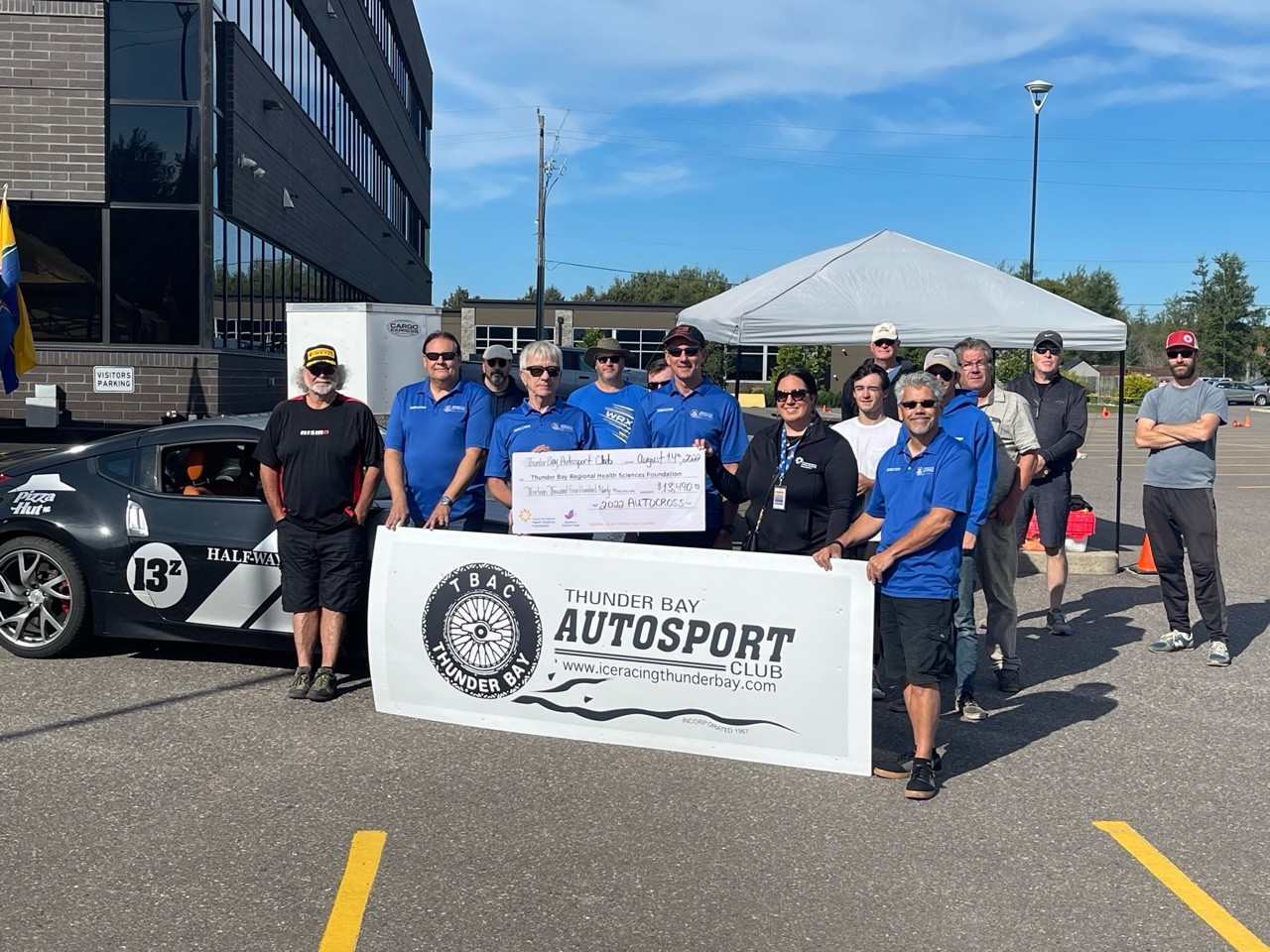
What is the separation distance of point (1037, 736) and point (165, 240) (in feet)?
51.8

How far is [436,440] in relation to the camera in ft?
21.5

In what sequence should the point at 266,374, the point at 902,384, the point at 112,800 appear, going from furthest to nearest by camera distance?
the point at 266,374, the point at 902,384, the point at 112,800

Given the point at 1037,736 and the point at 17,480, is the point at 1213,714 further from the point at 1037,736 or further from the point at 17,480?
the point at 17,480

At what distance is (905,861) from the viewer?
4.39 m

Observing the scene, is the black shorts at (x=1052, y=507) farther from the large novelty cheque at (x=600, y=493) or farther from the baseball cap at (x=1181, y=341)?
the large novelty cheque at (x=600, y=493)

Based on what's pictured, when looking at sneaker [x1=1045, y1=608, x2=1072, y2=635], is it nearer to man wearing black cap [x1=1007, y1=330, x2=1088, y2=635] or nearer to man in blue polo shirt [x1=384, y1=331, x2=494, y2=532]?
man wearing black cap [x1=1007, y1=330, x2=1088, y2=635]

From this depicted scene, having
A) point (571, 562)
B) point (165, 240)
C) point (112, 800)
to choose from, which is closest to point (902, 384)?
point (571, 562)

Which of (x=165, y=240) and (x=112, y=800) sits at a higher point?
(x=165, y=240)

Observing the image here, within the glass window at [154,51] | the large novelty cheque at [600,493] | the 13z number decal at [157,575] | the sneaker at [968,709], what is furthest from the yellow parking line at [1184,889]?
the glass window at [154,51]

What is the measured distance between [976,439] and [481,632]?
249 cm

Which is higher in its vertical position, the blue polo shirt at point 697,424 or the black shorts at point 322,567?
the blue polo shirt at point 697,424

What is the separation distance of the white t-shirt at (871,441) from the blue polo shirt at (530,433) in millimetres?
1345

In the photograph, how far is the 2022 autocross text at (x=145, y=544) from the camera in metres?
6.68

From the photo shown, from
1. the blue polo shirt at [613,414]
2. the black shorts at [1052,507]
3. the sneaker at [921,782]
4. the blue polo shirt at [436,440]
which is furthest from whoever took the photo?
the black shorts at [1052,507]
